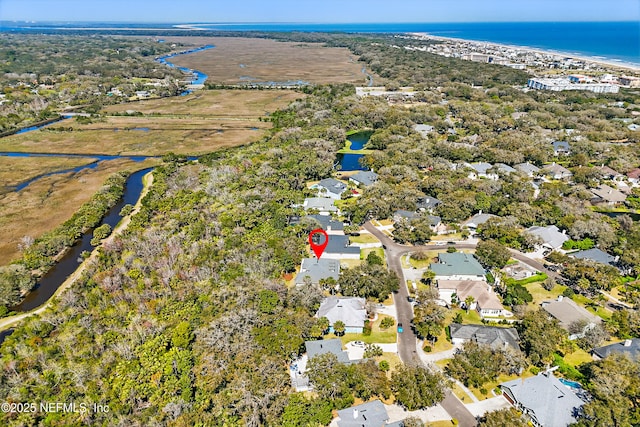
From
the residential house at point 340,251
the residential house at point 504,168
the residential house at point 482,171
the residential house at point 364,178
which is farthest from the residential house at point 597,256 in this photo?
the residential house at point 364,178

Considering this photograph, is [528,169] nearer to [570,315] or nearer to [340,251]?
[570,315]

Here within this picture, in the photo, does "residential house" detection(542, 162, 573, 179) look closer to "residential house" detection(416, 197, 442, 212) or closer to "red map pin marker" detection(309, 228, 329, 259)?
"residential house" detection(416, 197, 442, 212)

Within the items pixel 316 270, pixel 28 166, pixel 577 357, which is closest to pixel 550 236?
pixel 577 357

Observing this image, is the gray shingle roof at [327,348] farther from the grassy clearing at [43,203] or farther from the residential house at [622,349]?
the grassy clearing at [43,203]

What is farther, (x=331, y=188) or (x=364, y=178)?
(x=364, y=178)

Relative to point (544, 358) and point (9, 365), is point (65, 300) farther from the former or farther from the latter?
point (544, 358)

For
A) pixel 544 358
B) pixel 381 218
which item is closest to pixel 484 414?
pixel 544 358
